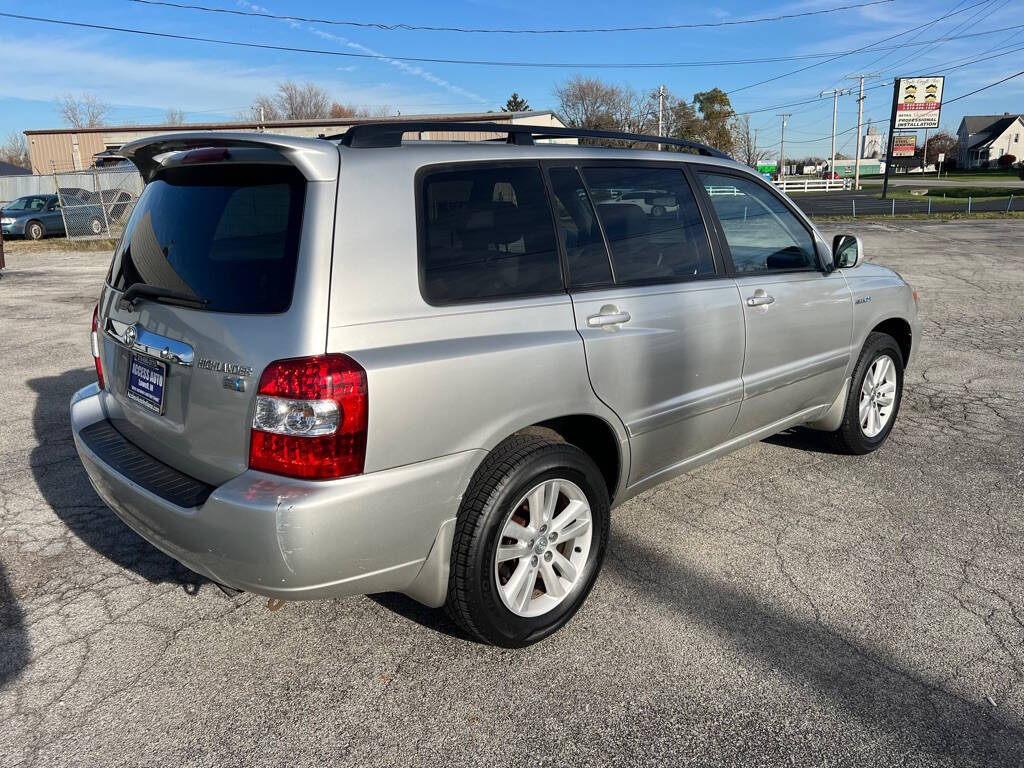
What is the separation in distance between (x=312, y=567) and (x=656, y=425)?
1.64 m

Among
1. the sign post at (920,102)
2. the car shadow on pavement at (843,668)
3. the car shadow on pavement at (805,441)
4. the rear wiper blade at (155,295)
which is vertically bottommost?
the car shadow on pavement at (843,668)

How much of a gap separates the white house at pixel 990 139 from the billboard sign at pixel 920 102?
61405mm

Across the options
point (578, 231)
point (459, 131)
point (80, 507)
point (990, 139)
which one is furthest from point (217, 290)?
point (990, 139)

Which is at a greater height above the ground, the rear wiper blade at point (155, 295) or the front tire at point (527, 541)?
the rear wiper blade at point (155, 295)

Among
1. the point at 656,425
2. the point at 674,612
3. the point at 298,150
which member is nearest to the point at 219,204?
the point at 298,150

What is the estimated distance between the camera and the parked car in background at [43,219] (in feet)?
79.5

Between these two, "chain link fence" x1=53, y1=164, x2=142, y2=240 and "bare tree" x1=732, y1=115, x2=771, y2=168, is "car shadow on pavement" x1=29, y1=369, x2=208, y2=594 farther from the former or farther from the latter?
"bare tree" x1=732, y1=115, x2=771, y2=168

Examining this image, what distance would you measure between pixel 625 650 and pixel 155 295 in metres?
2.17

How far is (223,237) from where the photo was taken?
265cm

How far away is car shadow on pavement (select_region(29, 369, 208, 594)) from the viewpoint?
3.57 m

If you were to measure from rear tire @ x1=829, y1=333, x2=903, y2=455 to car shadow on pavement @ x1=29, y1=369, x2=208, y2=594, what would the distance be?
3708mm

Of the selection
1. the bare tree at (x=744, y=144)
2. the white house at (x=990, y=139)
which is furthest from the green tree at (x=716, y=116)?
the white house at (x=990, y=139)

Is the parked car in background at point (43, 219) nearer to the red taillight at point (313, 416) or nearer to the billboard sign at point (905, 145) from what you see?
the red taillight at point (313, 416)

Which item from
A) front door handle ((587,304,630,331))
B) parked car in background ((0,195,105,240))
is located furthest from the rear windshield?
parked car in background ((0,195,105,240))
